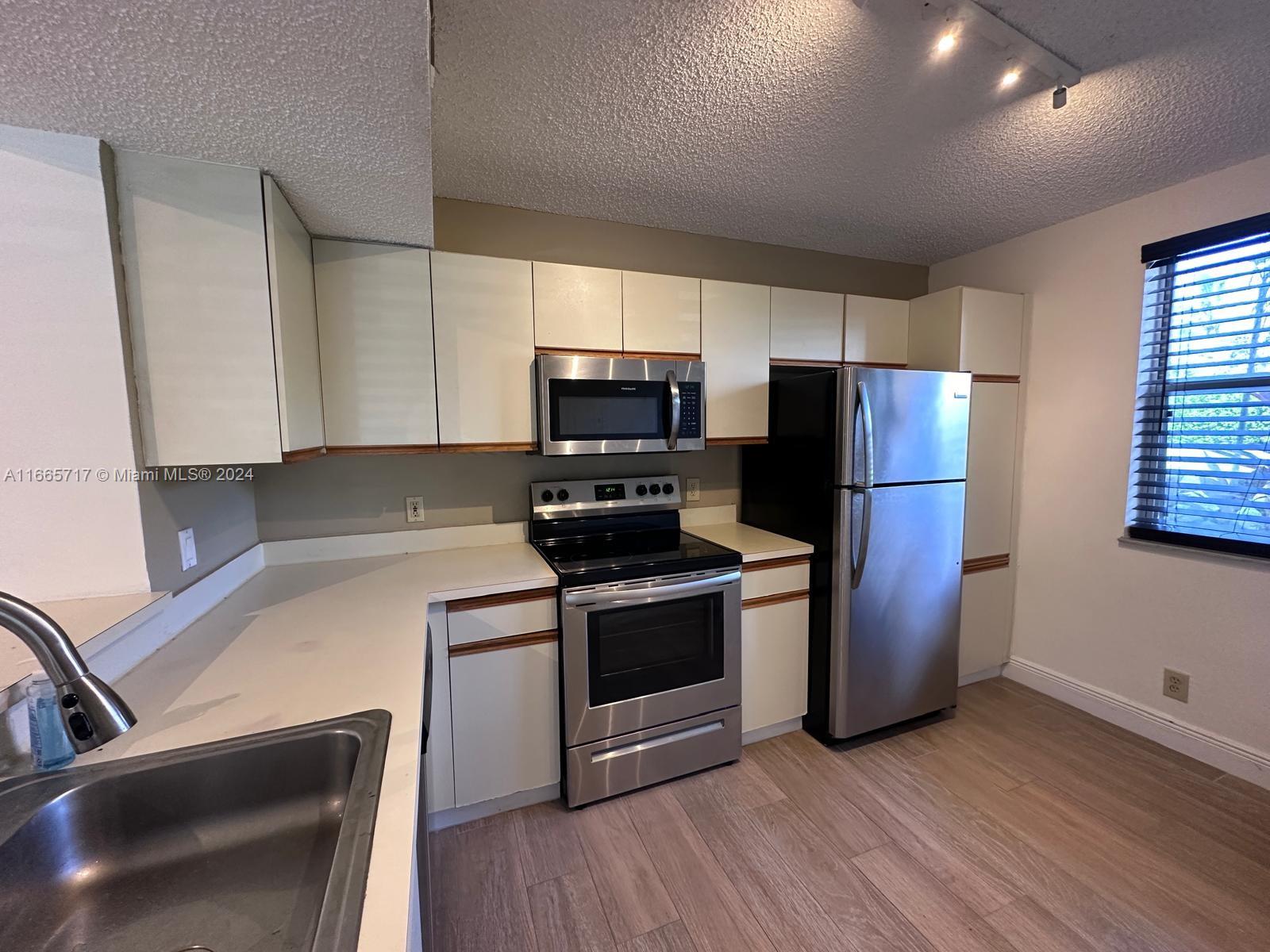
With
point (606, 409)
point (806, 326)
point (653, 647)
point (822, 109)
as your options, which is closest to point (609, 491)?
point (606, 409)

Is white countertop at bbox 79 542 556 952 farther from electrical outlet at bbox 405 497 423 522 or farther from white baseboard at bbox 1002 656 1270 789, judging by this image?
white baseboard at bbox 1002 656 1270 789

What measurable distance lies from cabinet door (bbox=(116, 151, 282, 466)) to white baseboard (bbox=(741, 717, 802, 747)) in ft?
6.89

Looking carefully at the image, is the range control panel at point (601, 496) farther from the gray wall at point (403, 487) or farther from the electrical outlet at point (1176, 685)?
the electrical outlet at point (1176, 685)

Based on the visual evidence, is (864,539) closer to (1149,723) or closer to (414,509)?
(1149,723)

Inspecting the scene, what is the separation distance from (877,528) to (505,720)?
5.41 feet

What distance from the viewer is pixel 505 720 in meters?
1.74

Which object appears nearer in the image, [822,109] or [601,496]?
[822,109]

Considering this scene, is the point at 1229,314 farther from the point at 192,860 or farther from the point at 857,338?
the point at 192,860

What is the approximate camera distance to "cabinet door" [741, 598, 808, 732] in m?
2.10

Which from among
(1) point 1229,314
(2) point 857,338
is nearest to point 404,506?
(2) point 857,338

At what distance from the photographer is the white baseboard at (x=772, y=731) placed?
220 centimetres

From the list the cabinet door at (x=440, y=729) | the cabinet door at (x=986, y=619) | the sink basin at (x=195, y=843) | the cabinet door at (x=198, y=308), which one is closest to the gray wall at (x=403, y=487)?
the cabinet door at (x=440, y=729)

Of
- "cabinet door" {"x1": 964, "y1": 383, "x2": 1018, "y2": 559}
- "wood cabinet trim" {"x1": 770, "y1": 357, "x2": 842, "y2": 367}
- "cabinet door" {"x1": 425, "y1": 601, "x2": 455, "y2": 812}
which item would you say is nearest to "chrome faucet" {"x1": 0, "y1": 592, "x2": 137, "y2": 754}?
"cabinet door" {"x1": 425, "y1": 601, "x2": 455, "y2": 812}

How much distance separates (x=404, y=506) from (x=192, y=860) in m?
1.44
